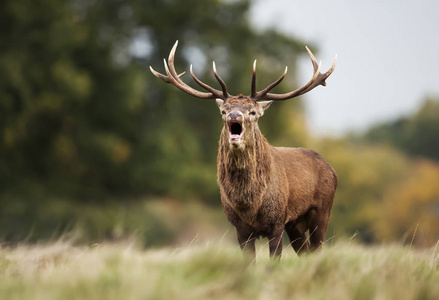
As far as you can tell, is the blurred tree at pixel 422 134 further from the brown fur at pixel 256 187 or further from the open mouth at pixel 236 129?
the open mouth at pixel 236 129

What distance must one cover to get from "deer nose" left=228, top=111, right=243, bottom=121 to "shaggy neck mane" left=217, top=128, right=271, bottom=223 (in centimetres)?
37

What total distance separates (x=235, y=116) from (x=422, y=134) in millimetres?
53343

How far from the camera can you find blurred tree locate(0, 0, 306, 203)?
19.5 metres

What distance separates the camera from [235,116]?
6.06m

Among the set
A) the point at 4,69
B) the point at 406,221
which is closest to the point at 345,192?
the point at 406,221

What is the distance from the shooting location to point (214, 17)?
2405 cm

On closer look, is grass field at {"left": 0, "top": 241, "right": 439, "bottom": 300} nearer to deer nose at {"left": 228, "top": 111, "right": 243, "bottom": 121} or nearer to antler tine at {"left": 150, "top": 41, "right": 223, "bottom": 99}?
deer nose at {"left": 228, "top": 111, "right": 243, "bottom": 121}

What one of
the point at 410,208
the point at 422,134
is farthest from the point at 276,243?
the point at 422,134

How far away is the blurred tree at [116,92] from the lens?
19.5 meters

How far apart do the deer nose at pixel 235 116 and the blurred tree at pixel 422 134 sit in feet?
168

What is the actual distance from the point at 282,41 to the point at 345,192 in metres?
16.3

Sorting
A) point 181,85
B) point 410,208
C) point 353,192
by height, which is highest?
point 181,85

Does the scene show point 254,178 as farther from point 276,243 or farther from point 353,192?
point 353,192

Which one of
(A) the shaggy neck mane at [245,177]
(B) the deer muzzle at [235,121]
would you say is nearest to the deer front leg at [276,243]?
(A) the shaggy neck mane at [245,177]
